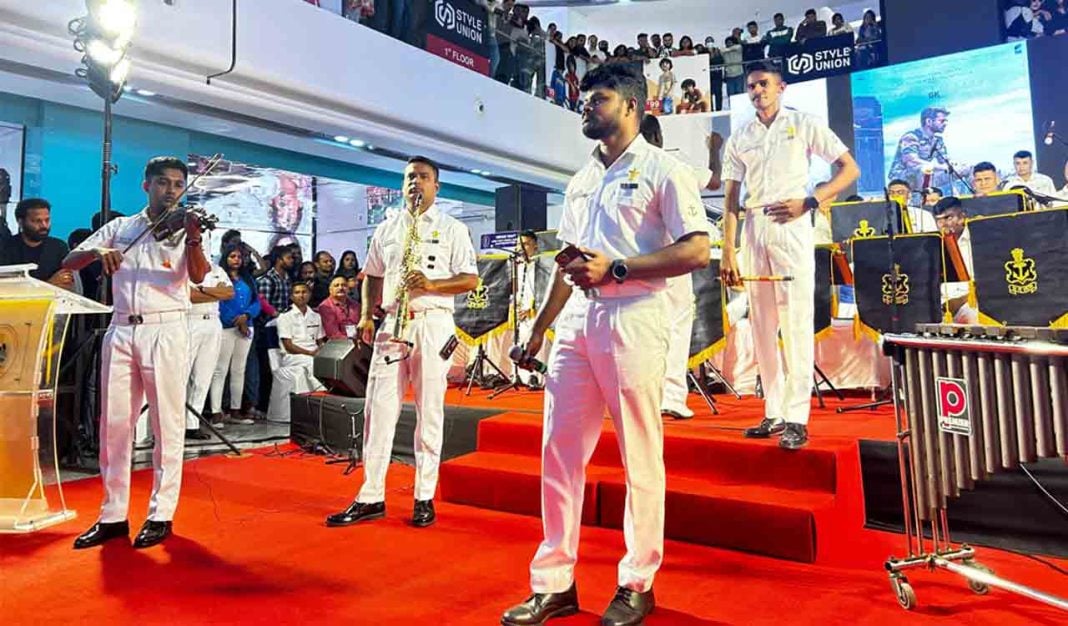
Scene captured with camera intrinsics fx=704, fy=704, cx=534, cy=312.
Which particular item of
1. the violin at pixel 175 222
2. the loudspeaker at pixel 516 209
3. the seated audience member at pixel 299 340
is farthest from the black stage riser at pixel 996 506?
the loudspeaker at pixel 516 209

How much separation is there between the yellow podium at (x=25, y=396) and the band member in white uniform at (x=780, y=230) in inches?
137

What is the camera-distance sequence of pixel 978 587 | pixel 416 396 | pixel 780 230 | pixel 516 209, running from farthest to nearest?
pixel 516 209, pixel 416 396, pixel 780 230, pixel 978 587

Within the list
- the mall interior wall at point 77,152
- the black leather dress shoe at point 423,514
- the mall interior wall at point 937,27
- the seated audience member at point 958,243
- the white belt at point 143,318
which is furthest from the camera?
the mall interior wall at point 937,27

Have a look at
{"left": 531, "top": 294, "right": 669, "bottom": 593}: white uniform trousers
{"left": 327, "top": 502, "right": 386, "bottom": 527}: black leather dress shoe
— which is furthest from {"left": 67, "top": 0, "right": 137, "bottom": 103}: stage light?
{"left": 531, "top": 294, "right": 669, "bottom": 593}: white uniform trousers

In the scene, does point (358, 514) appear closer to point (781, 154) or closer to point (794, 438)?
point (794, 438)

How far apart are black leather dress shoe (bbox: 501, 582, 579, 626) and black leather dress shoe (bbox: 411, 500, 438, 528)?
1.45 metres

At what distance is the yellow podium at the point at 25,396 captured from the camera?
12.2 ft

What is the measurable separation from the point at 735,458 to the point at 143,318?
3165mm

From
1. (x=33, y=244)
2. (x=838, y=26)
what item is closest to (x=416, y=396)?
(x=33, y=244)

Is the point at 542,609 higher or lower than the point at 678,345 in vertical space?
lower

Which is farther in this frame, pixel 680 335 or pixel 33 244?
pixel 33 244

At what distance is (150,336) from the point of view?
3.63 meters

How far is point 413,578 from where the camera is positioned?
120 inches

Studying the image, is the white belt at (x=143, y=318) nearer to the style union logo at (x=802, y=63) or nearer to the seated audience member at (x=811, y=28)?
the style union logo at (x=802, y=63)
